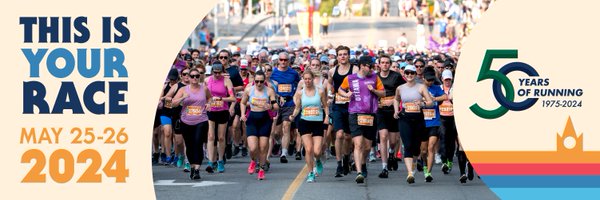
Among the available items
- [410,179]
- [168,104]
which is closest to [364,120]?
[410,179]

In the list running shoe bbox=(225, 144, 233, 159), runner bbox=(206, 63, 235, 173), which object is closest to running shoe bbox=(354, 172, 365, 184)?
runner bbox=(206, 63, 235, 173)

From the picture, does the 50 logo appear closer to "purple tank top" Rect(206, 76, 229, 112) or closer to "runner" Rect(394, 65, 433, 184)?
"runner" Rect(394, 65, 433, 184)

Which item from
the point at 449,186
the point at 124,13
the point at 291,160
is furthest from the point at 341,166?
the point at 124,13

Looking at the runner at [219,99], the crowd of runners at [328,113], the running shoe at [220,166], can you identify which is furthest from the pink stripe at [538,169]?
the runner at [219,99]

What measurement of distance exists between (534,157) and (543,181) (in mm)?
310

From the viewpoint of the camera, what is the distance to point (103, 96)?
20359 millimetres

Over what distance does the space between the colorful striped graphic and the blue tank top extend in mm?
4221

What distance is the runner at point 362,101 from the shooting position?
2517 centimetres

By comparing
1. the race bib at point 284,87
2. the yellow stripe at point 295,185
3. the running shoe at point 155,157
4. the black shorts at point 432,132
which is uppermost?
the race bib at point 284,87

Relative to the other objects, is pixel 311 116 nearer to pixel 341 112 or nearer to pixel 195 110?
pixel 341 112

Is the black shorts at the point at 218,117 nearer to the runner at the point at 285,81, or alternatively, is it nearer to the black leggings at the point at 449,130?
the runner at the point at 285,81

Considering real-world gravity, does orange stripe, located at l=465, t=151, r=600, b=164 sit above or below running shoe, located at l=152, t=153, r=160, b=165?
above

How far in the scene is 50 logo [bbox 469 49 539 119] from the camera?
68.8 ft

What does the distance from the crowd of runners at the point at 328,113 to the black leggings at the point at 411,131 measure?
14mm
